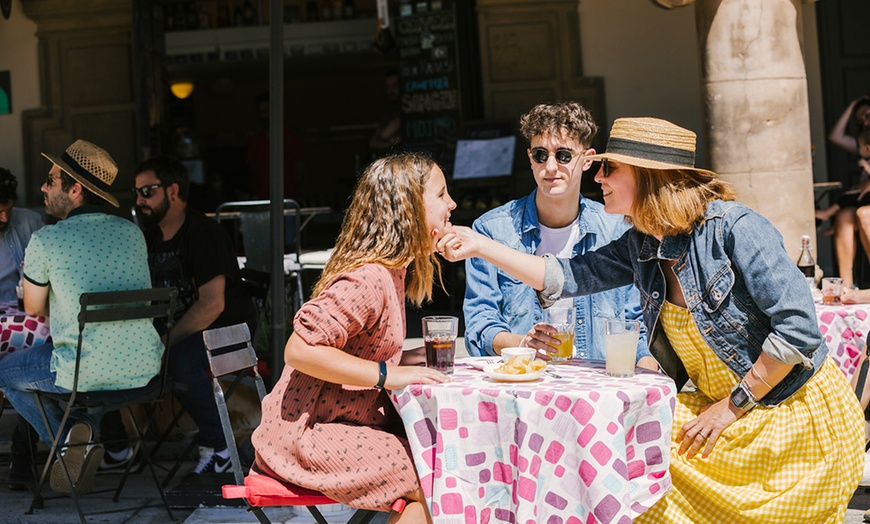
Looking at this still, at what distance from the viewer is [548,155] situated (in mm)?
3980

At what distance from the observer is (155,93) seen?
905cm

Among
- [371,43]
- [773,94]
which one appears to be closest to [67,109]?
[371,43]

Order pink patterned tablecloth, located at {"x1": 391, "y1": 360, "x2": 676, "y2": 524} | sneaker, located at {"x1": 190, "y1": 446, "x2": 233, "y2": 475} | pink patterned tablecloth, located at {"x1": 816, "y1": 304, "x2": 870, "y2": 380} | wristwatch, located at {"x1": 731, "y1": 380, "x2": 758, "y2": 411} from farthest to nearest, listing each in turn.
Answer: sneaker, located at {"x1": 190, "y1": 446, "x2": 233, "y2": 475} < pink patterned tablecloth, located at {"x1": 816, "y1": 304, "x2": 870, "y2": 380} < wristwatch, located at {"x1": 731, "y1": 380, "x2": 758, "y2": 411} < pink patterned tablecloth, located at {"x1": 391, "y1": 360, "x2": 676, "y2": 524}

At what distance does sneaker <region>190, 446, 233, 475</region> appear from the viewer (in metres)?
5.14

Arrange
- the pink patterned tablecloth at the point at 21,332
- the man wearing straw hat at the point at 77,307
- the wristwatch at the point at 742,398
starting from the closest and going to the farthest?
1. the wristwatch at the point at 742,398
2. the man wearing straw hat at the point at 77,307
3. the pink patterned tablecloth at the point at 21,332

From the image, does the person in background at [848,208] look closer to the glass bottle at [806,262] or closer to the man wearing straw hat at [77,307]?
the glass bottle at [806,262]

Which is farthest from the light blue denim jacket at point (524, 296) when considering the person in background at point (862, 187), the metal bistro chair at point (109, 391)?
the person in background at point (862, 187)

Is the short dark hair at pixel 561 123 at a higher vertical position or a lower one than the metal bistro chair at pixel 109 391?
higher

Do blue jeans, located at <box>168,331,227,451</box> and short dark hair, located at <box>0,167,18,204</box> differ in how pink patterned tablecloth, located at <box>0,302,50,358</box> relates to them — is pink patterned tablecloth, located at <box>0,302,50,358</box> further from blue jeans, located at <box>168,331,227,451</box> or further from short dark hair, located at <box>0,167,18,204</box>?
short dark hair, located at <box>0,167,18,204</box>

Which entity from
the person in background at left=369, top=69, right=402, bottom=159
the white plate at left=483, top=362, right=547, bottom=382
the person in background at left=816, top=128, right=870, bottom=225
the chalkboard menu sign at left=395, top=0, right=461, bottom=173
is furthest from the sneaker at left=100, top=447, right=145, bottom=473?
the person in background at left=816, top=128, right=870, bottom=225

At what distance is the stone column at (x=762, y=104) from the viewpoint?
5.60 m

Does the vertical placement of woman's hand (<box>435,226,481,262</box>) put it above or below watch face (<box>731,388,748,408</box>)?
above

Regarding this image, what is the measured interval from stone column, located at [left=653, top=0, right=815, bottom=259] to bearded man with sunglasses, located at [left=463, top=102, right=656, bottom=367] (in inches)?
68.9

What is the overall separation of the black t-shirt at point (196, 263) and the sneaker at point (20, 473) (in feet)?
3.26
